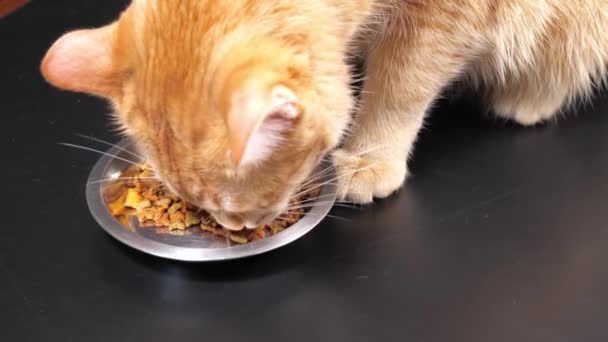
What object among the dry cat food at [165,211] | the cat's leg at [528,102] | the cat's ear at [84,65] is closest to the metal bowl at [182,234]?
the dry cat food at [165,211]

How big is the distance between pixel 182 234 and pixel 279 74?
445 millimetres

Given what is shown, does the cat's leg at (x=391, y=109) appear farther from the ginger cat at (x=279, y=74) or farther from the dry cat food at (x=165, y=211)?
the dry cat food at (x=165, y=211)

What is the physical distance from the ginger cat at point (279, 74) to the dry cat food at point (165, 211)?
0.11 metres

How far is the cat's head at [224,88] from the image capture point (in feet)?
2.55

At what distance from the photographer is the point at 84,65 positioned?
36.9 inches

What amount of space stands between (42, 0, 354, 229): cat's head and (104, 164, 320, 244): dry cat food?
0.14 meters

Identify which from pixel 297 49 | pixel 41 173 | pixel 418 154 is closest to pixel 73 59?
pixel 297 49

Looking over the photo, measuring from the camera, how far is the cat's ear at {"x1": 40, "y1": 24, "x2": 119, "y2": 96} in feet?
3.06

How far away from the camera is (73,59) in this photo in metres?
0.94

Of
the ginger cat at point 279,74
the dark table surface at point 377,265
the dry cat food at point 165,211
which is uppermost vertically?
the ginger cat at point 279,74

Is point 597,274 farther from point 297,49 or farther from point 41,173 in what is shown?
point 41,173

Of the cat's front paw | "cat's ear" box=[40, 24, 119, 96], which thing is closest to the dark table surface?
the cat's front paw

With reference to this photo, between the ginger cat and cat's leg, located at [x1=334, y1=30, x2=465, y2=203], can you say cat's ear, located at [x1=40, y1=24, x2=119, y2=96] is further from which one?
cat's leg, located at [x1=334, y1=30, x2=465, y2=203]

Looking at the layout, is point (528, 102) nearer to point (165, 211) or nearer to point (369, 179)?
point (369, 179)
